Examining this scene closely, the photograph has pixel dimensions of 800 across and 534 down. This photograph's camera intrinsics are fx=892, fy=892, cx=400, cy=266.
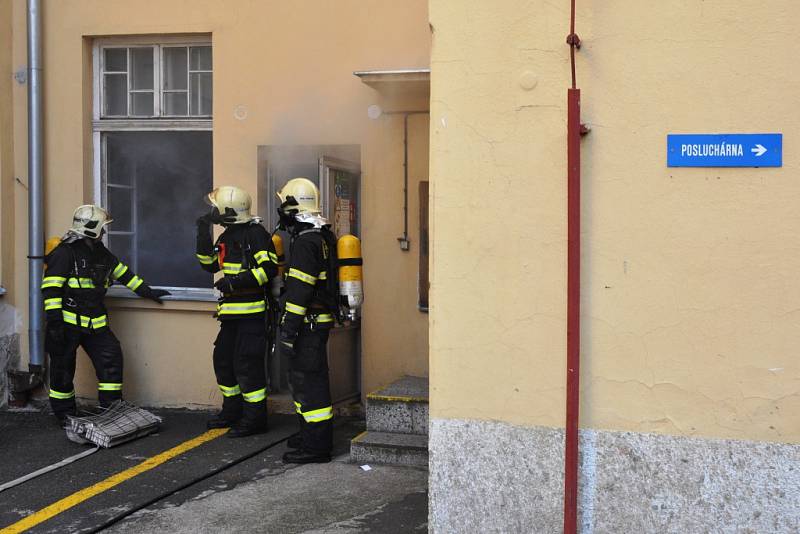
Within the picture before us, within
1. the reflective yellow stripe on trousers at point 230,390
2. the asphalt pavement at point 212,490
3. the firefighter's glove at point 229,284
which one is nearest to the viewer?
the asphalt pavement at point 212,490

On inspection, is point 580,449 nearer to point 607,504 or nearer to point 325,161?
point 607,504

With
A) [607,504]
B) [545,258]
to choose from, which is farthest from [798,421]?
[545,258]

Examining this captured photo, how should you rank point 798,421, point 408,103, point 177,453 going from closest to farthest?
point 798,421
point 177,453
point 408,103

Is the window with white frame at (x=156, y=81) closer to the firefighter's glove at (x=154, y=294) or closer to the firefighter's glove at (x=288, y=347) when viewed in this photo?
the firefighter's glove at (x=154, y=294)

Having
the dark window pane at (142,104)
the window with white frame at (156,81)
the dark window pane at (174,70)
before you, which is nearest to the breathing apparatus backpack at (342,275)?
the window with white frame at (156,81)

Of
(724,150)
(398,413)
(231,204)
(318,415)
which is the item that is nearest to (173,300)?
(231,204)

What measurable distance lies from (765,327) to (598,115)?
1.15 metres

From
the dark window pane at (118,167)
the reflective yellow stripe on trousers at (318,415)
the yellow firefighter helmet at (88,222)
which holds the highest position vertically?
the dark window pane at (118,167)

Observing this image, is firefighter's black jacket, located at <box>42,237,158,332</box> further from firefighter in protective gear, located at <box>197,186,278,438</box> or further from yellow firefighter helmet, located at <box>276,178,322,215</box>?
yellow firefighter helmet, located at <box>276,178,322,215</box>

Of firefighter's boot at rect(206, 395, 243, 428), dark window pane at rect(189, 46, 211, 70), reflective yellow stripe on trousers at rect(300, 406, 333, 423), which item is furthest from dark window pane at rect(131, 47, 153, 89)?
reflective yellow stripe on trousers at rect(300, 406, 333, 423)

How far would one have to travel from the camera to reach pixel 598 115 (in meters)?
3.91

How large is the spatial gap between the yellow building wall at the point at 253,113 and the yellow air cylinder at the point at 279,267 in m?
0.51

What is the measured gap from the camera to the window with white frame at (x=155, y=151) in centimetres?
817

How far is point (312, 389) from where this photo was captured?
21.4 ft
